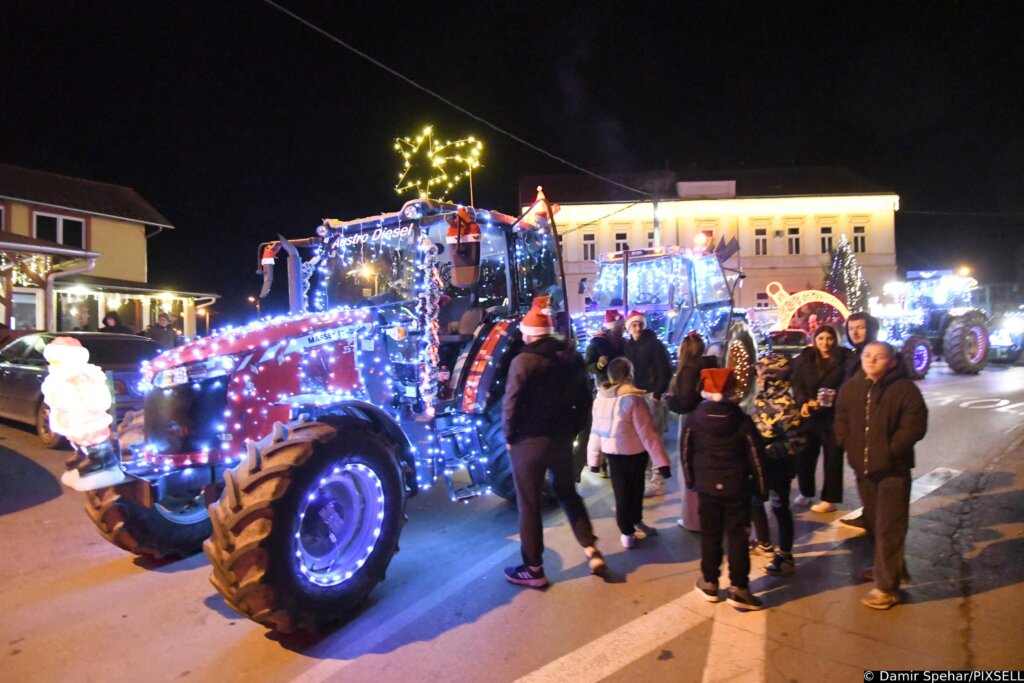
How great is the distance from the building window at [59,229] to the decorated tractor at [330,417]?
20037mm

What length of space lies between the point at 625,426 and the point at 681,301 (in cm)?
571

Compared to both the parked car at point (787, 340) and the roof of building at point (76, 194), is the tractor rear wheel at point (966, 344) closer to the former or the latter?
the parked car at point (787, 340)

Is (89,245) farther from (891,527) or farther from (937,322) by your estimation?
(937,322)

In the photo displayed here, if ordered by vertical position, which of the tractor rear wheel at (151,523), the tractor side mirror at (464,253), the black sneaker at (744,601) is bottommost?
the black sneaker at (744,601)

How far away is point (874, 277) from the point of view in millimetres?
36344

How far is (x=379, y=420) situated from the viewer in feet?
15.2

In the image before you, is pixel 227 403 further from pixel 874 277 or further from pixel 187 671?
pixel 874 277

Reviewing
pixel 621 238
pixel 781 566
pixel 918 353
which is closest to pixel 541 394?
pixel 781 566

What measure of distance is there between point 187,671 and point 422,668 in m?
1.32

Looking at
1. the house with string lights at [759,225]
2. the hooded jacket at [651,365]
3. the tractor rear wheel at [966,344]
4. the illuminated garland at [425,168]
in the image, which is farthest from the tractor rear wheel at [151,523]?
the house with string lights at [759,225]

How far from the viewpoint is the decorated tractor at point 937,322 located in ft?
54.0

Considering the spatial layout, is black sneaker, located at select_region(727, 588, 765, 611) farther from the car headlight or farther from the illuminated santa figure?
the illuminated santa figure

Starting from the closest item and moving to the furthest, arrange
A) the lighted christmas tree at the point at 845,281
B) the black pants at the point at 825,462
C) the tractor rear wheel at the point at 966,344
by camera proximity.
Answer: the black pants at the point at 825,462 < the tractor rear wheel at the point at 966,344 < the lighted christmas tree at the point at 845,281

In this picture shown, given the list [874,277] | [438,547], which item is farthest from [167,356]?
[874,277]
